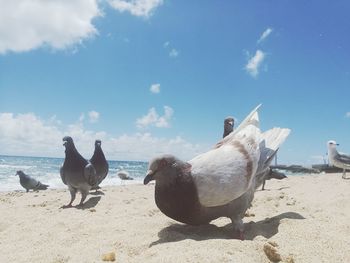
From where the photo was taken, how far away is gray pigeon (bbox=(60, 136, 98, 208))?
7.87 metres

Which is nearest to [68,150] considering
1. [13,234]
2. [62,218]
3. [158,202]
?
[62,218]

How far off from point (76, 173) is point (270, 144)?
13.7 ft

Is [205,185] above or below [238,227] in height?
above

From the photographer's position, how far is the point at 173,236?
13.3 ft

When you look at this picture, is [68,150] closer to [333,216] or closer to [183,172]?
[183,172]

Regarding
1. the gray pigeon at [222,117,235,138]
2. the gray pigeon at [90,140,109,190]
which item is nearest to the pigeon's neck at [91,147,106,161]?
the gray pigeon at [90,140,109,190]

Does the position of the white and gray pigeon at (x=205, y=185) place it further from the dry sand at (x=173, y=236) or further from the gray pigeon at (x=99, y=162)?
the gray pigeon at (x=99, y=162)

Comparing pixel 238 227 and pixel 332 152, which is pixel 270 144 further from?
pixel 332 152

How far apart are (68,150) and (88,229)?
3.58m

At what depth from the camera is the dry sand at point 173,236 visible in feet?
11.1

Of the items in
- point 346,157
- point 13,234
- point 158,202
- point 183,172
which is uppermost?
point 346,157

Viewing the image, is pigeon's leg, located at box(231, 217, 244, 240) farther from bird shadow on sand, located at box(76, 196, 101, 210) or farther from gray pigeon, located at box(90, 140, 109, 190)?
gray pigeon, located at box(90, 140, 109, 190)

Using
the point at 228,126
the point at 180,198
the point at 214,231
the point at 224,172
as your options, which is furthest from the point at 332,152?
the point at 180,198

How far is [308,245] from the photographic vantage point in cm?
Result: 368
